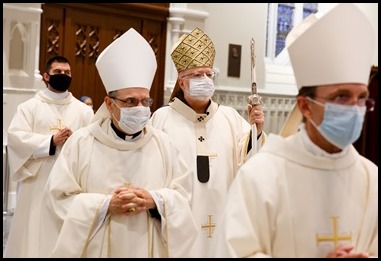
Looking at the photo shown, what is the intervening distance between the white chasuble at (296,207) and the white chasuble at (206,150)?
2.07m

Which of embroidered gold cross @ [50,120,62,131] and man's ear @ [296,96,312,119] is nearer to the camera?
man's ear @ [296,96,312,119]

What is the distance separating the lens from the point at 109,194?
11.8 ft

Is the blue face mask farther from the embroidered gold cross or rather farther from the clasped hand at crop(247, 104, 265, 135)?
the embroidered gold cross

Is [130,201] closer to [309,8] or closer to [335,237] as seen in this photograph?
[335,237]

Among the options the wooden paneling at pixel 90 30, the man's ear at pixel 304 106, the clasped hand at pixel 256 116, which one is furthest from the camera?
the wooden paneling at pixel 90 30

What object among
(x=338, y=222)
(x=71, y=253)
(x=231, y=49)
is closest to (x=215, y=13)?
(x=231, y=49)

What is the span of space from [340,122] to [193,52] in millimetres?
2532

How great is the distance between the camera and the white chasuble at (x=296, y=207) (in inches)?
97.9

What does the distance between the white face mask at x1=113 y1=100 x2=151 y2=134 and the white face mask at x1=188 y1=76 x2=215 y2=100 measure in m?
1.12

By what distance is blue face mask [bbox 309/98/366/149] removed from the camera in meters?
2.49

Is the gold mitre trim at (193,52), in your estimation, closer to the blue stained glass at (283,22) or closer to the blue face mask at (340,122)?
the blue face mask at (340,122)

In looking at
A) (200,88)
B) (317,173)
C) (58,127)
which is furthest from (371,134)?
(317,173)

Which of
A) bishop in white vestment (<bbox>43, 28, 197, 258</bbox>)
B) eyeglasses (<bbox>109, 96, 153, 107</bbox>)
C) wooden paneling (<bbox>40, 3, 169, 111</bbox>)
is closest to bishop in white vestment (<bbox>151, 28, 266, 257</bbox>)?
bishop in white vestment (<bbox>43, 28, 197, 258</bbox>)

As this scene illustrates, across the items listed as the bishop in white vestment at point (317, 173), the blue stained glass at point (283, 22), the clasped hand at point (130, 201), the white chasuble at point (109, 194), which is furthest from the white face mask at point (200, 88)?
the blue stained glass at point (283, 22)
